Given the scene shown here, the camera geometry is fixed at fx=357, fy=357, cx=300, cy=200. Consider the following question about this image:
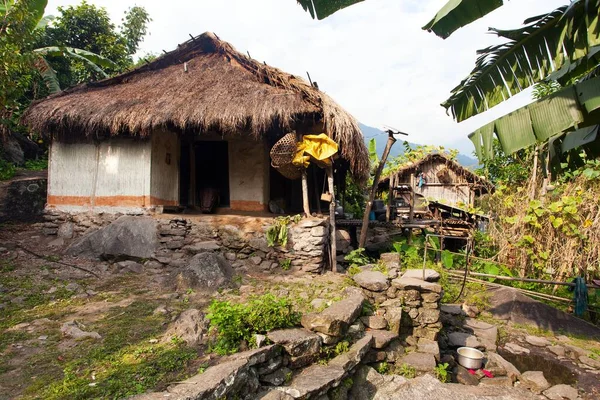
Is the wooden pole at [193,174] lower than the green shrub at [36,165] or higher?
lower

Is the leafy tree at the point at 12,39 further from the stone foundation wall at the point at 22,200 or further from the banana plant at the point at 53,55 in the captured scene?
the banana plant at the point at 53,55

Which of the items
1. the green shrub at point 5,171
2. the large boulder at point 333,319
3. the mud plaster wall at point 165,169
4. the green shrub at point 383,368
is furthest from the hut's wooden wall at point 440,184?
the green shrub at point 5,171

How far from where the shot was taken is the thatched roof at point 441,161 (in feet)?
48.4

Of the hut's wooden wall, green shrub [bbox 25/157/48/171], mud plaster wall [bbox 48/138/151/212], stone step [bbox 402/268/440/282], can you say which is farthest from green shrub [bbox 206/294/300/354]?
the hut's wooden wall

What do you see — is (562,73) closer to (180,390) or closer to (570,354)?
(570,354)

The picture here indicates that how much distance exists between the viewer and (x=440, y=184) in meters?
15.4

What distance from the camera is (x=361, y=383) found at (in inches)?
170

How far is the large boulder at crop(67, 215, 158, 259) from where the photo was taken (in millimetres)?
6746

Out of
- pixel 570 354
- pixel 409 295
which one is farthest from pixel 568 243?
pixel 409 295

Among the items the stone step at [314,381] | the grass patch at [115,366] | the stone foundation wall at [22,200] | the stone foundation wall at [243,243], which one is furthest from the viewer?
the stone foundation wall at [22,200]

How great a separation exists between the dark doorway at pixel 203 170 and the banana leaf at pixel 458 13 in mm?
6307

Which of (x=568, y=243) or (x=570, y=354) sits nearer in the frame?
(x=570, y=354)

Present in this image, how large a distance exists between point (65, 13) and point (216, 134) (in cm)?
950

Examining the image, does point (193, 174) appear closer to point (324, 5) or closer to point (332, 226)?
point (332, 226)
